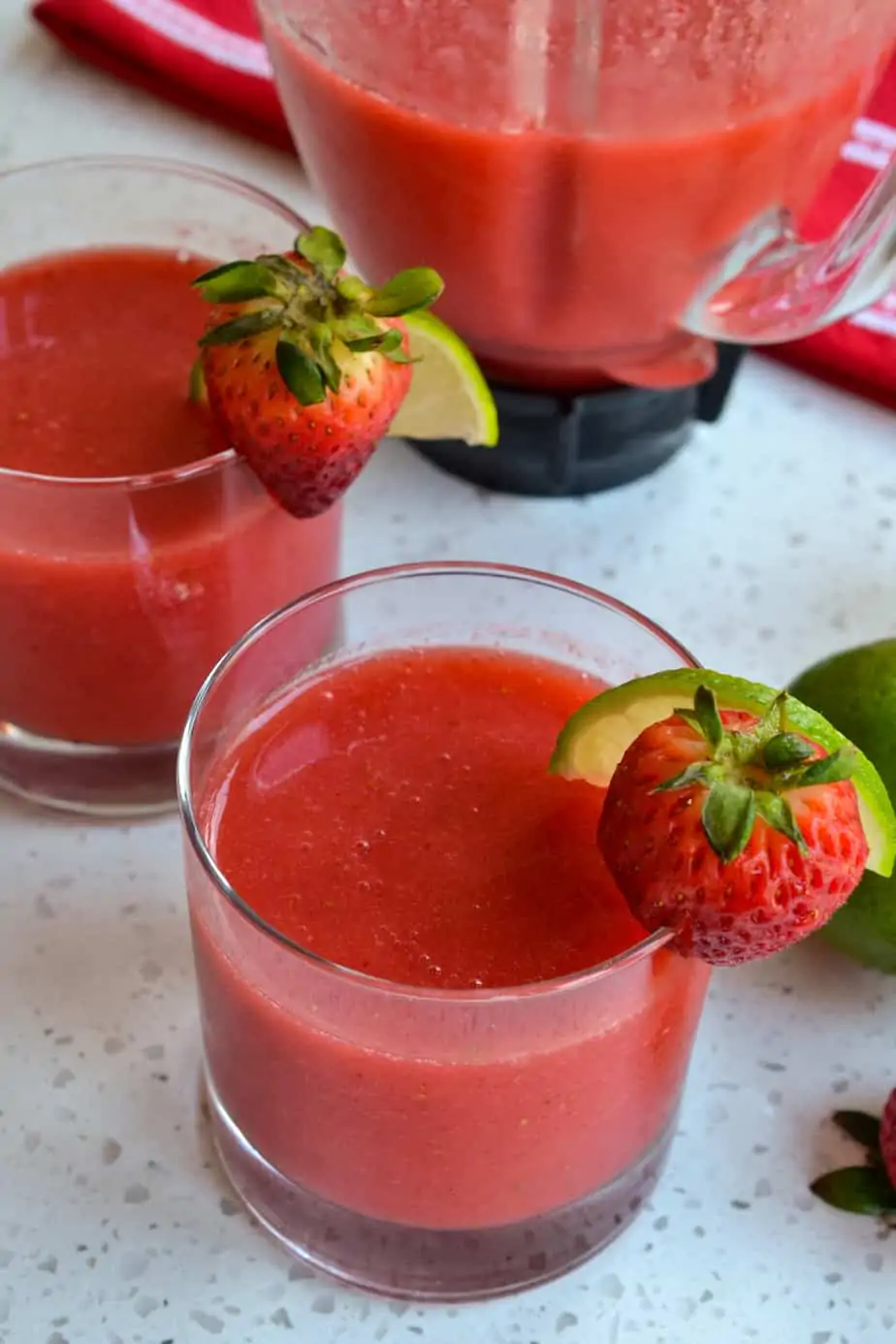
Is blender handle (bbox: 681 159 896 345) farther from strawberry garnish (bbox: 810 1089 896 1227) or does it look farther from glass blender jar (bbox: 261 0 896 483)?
strawberry garnish (bbox: 810 1089 896 1227)

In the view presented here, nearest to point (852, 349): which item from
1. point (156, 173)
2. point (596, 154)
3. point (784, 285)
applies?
point (784, 285)

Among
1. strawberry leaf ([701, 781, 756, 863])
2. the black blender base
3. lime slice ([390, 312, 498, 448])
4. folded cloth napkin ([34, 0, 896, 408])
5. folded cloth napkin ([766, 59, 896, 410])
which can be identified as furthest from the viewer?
folded cloth napkin ([34, 0, 896, 408])

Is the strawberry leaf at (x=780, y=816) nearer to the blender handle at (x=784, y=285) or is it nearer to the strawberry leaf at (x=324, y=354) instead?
the strawberry leaf at (x=324, y=354)

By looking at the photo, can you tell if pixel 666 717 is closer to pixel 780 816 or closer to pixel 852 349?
pixel 780 816

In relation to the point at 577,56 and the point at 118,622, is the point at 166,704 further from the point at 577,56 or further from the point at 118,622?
the point at 577,56

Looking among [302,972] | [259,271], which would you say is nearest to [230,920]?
[302,972]

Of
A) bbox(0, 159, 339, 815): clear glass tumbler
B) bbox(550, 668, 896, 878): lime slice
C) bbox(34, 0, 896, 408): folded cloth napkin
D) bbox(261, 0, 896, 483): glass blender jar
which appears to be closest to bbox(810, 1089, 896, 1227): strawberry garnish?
bbox(550, 668, 896, 878): lime slice
